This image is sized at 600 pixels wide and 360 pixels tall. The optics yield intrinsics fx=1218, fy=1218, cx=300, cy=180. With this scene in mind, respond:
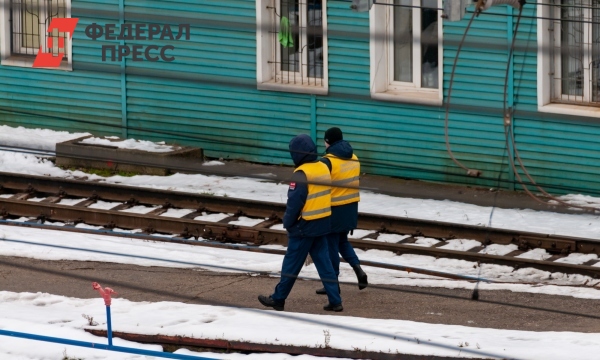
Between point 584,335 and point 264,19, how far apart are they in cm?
914

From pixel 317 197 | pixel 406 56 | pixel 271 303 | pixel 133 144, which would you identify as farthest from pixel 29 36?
pixel 317 197

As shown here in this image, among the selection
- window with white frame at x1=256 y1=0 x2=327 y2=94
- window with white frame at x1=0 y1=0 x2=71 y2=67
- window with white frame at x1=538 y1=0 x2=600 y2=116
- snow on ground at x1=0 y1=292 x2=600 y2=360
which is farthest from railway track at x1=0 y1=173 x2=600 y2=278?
window with white frame at x1=0 y1=0 x2=71 y2=67

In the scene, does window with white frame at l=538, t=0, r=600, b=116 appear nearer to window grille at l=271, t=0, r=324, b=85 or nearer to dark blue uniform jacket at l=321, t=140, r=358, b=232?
window grille at l=271, t=0, r=324, b=85

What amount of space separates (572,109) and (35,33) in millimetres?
8990

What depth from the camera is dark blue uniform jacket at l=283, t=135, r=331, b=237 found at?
1010 centimetres

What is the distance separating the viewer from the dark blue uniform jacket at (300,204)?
398 inches

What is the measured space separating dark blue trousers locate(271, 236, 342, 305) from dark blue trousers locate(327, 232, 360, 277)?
29cm

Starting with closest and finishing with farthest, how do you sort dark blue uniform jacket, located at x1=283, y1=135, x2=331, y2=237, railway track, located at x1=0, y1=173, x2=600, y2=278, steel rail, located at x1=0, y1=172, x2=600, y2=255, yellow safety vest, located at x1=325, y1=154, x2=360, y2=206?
1. dark blue uniform jacket, located at x1=283, y1=135, x2=331, y2=237
2. yellow safety vest, located at x1=325, y1=154, x2=360, y2=206
3. railway track, located at x1=0, y1=173, x2=600, y2=278
4. steel rail, located at x1=0, y1=172, x2=600, y2=255

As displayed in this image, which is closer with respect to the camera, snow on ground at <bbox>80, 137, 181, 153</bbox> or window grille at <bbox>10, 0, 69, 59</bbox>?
snow on ground at <bbox>80, 137, 181, 153</bbox>

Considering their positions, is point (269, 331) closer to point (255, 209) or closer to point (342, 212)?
point (342, 212)

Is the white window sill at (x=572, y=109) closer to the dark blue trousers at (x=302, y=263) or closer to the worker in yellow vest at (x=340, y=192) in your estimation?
the worker in yellow vest at (x=340, y=192)

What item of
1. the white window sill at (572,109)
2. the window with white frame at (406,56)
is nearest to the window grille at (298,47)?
the window with white frame at (406,56)

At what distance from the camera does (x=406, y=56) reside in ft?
55.3

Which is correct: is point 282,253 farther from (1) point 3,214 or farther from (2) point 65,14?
(2) point 65,14
